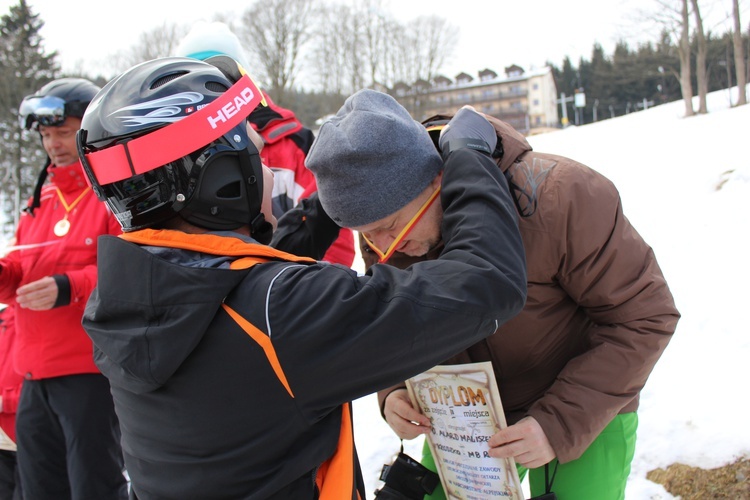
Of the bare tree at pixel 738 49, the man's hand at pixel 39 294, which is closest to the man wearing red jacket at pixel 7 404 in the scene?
the man's hand at pixel 39 294

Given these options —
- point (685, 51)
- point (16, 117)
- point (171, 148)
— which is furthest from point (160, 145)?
point (16, 117)

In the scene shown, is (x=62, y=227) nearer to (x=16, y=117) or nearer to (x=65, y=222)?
(x=65, y=222)

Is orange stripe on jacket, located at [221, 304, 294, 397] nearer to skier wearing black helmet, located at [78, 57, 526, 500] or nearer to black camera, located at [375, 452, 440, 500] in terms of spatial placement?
skier wearing black helmet, located at [78, 57, 526, 500]

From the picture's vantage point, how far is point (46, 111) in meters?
2.98

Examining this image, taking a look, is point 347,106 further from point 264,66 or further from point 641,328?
point 264,66

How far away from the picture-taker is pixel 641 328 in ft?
5.74

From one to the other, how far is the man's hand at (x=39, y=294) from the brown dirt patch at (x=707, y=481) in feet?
11.3

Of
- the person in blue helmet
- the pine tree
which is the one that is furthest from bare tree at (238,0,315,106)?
the person in blue helmet

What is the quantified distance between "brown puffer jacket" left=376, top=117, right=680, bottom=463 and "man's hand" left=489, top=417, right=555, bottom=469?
28mm

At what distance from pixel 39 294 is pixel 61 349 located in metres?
0.34

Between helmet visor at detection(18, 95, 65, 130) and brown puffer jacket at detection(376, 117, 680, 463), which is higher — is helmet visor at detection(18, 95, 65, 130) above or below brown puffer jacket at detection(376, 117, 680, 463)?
above

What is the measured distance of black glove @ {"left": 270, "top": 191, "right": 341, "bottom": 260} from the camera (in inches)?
89.5

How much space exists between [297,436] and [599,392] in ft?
3.32

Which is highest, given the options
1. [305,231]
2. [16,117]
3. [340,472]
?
[16,117]
